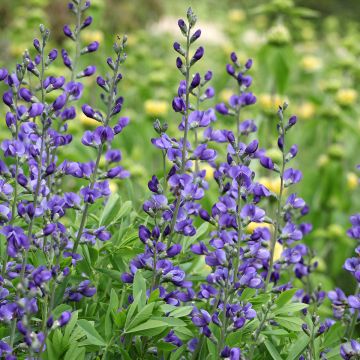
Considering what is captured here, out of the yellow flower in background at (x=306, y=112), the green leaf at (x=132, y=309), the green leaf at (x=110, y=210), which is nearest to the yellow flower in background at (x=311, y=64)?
the yellow flower in background at (x=306, y=112)

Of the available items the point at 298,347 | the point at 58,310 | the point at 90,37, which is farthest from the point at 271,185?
the point at 90,37

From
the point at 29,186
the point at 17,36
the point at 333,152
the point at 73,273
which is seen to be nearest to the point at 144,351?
the point at 73,273

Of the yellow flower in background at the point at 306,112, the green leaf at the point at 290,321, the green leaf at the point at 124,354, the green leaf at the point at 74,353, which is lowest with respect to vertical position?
the green leaf at the point at 124,354

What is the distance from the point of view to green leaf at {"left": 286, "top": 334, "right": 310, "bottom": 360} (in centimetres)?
192

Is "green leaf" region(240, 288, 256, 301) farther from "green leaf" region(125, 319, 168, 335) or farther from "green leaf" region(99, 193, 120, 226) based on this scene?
"green leaf" region(99, 193, 120, 226)

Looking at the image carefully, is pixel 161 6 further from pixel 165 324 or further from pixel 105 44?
pixel 165 324

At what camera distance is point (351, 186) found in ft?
15.2

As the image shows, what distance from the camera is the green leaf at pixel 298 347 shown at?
1.92m

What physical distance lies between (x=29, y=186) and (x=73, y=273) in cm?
38

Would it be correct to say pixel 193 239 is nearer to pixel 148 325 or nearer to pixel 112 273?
pixel 112 273

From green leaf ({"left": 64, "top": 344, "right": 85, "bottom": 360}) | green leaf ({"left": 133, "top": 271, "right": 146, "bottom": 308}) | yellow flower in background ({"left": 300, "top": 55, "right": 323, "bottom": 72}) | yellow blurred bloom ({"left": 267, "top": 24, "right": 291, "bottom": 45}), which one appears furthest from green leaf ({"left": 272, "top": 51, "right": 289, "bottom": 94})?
green leaf ({"left": 64, "top": 344, "right": 85, "bottom": 360})

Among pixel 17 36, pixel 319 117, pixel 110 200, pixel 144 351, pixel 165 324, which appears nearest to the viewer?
pixel 165 324

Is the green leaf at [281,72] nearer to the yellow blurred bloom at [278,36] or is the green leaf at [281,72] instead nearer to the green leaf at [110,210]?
the yellow blurred bloom at [278,36]

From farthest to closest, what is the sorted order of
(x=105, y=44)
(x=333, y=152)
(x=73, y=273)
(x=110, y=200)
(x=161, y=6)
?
(x=161, y=6)
(x=105, y=44)
(x=333, y=152)
(x=110, y=200)
(x=73, y=273)
